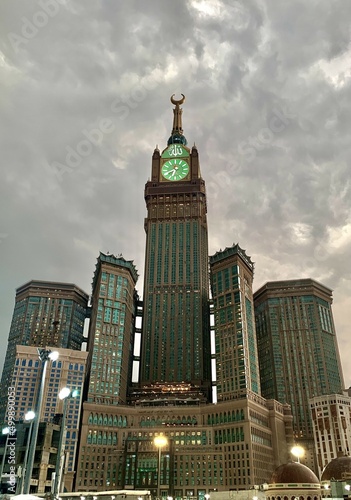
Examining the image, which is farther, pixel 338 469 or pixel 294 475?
pixel 338 469

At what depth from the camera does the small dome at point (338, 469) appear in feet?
266

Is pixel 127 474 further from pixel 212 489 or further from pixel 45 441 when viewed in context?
pixel 45 441

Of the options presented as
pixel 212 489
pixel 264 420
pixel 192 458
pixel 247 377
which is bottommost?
pixel 212 489

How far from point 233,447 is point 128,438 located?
44429 millimetres

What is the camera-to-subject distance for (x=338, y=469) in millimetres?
82375

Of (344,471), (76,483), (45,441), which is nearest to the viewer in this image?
(344,471)

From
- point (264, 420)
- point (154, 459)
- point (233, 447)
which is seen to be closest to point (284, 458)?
point (264, 420)

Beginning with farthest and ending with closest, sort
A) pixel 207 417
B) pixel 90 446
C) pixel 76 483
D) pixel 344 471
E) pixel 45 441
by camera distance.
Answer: pixel 207 417, pixel 90 446, pixel 76 483, pixel 45 441, pixel 344 471

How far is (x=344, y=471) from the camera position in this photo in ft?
266

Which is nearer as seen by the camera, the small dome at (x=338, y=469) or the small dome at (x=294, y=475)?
the small dome at (x=294, y=475)

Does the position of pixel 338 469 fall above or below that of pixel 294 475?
above

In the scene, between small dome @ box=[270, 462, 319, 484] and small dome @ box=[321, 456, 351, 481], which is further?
small dome @ box=[321, 456, 351, 481]

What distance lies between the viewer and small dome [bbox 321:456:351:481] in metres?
81.1

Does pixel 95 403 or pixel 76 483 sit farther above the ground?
pixel 95 403
